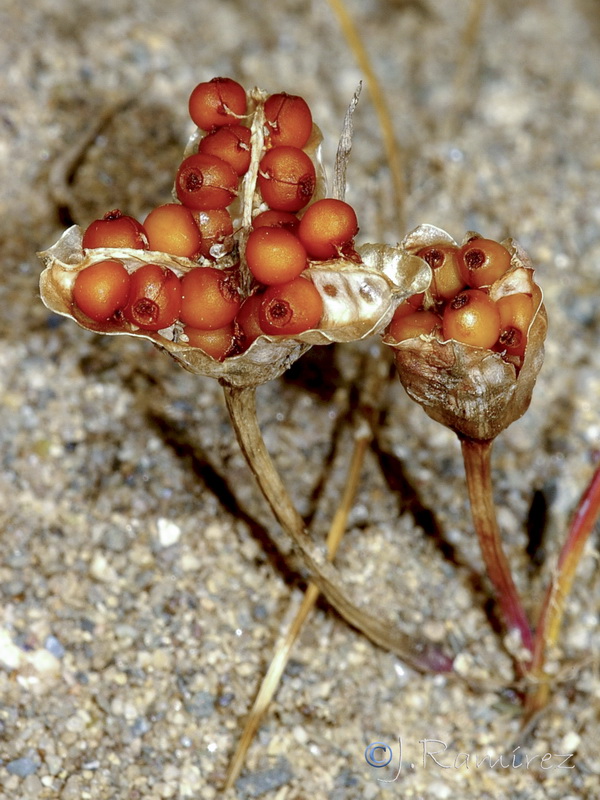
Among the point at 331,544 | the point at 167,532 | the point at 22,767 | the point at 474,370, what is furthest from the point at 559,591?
the point at 22,767

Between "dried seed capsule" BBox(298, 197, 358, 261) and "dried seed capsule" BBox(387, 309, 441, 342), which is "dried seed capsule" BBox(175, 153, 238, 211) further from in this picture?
"dried seed capsule" BBox(387, 309, 441, 342)

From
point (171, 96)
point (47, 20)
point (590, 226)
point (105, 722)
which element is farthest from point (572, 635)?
point (47, 20)

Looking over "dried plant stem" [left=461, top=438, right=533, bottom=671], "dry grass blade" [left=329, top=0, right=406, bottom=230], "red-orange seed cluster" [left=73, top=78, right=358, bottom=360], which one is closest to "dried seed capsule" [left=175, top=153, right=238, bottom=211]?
"red-orange seed cluster" [left=73, top=78, right=358, bottom=360]

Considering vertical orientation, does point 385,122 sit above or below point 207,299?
below

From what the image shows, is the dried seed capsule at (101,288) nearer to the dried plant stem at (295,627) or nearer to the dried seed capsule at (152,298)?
the dried seed capsule at (152,298)

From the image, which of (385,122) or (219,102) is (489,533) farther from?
(385,122)
